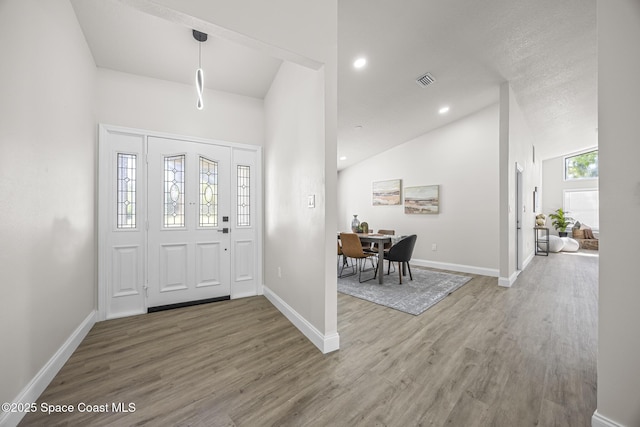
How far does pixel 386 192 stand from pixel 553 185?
25.0 ft

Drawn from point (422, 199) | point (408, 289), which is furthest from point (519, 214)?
point (408, 289)

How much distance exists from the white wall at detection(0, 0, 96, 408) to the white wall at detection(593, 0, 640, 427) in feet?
10.3

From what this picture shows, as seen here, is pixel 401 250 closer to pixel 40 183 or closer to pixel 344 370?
pixel 344 370

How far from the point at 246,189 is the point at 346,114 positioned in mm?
2179

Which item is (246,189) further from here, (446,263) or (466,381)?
(446,263)

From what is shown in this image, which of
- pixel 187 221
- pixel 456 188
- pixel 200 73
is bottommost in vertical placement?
pixel 187 221

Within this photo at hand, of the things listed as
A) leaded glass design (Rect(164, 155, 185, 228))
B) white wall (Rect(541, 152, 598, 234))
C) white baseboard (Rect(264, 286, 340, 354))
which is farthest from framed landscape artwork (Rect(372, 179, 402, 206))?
white wall (Rect(541, 152, 598, 234))

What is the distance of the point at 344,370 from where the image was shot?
1851 millimetres

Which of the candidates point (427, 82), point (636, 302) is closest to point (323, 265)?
point (636, 302)

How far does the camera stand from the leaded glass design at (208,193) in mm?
3256

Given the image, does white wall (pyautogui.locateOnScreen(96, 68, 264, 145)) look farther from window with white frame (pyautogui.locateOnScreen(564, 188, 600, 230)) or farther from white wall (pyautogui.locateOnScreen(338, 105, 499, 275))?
window with white frame (pyautogui.locateOnScreen(564, 188, 600, 230))

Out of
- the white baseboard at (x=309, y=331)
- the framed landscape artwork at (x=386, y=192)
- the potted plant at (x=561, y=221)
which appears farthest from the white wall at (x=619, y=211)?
the potted plant at (x=561, y=221)

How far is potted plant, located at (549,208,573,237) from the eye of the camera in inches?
337

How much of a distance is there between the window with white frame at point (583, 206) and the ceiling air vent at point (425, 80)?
9141 mm
